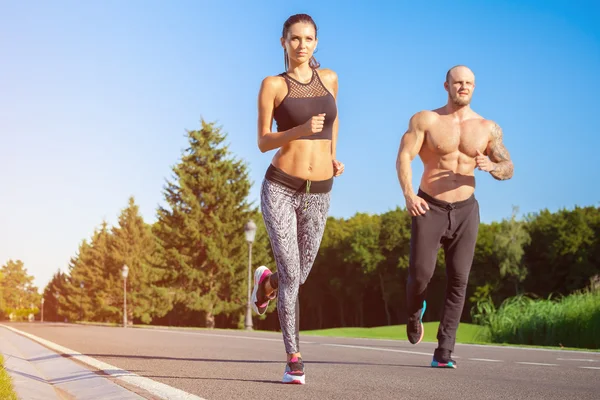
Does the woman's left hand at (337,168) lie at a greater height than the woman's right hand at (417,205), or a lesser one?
greater

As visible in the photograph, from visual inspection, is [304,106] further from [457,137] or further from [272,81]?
[457,137]

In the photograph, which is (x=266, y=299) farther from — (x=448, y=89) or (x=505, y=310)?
(x=505, y=310)

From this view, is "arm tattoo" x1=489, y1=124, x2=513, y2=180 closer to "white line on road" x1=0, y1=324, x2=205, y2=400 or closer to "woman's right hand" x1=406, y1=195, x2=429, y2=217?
"woman's right hand" x1=406, y1=195, x2=429, y2=217

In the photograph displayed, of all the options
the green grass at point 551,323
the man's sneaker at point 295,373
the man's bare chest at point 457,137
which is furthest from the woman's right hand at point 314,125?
the green grass at point 551,323

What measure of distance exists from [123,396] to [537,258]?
5446 cm

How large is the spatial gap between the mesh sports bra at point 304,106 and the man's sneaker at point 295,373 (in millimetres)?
1511

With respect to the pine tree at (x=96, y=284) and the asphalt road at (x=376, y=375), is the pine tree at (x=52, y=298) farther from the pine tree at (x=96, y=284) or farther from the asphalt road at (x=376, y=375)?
the asphalt road at (x=376, y=375)

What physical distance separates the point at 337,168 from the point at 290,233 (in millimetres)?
573

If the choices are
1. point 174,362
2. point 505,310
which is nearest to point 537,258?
point 505,310

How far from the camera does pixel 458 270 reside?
21.4 ft

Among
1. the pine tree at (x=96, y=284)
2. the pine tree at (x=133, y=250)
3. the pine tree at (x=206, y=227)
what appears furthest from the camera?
the pine tree at (x=96, y=284)

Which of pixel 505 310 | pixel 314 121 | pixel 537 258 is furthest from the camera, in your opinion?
pixel 537 258

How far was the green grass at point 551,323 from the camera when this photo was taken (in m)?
13.7

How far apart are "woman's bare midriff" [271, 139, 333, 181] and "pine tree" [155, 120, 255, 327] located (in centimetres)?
4626
